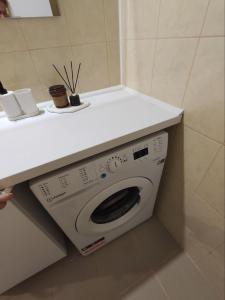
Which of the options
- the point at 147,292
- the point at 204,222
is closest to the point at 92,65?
the point at 204,222

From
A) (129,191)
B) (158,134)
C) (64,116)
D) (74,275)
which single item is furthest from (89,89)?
(74,275)

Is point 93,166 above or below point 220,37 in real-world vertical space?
below

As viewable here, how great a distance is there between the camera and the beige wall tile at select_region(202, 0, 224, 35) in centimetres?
46

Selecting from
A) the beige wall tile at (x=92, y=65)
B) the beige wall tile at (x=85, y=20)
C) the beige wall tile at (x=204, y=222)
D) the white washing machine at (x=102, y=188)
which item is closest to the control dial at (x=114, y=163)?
the white washing machine at (x=102, y=188)

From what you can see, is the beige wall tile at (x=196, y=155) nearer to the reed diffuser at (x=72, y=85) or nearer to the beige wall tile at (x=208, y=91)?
the beige wall tile at (x=208, y=91)

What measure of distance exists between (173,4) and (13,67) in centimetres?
75

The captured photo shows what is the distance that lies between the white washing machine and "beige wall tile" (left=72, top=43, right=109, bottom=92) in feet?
1.80

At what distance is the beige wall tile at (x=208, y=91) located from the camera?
1.67ft

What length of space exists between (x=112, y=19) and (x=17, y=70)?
22.8 inches

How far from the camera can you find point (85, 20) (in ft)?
2.70

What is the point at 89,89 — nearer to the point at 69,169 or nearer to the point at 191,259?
the point at 69,169

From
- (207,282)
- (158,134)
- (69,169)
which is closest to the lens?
(69,169)

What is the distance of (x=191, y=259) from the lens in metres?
1.03

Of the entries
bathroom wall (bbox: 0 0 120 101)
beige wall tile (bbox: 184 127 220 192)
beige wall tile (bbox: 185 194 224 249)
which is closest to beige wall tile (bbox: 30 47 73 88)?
bathroom wall (bbox: 0 0 120 101)
